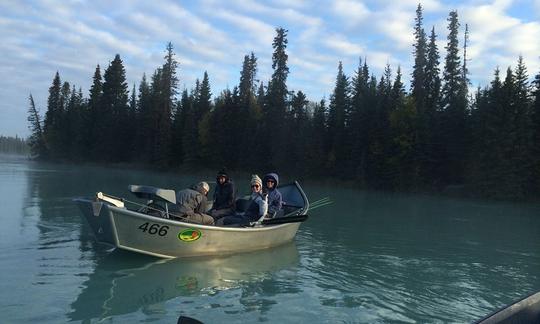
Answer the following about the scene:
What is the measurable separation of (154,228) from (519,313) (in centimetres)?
710

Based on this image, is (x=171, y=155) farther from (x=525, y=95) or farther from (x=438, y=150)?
(x=525, y=95)

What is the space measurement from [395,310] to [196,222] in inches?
183

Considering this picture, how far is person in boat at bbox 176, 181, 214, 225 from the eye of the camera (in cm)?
1084

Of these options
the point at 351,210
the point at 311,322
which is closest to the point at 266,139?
the point at 351,210

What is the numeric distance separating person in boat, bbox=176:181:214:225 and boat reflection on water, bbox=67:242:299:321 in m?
0.86

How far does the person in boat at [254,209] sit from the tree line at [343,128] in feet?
105

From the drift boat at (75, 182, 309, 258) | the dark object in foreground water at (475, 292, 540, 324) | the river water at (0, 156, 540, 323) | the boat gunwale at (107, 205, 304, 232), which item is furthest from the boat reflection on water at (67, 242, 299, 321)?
the dark object in foreground water at (475, 292, 540, 324)

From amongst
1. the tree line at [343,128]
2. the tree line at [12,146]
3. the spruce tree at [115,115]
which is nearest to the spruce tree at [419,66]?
the tree line at [343,128]

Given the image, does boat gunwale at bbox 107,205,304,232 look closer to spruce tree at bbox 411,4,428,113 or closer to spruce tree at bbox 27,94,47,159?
spruce tree at bbox 411,4,428,113

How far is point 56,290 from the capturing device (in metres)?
8.11

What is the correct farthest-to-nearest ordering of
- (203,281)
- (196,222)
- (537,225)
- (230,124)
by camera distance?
1. (230,124)
2. (537,225)
3. (196,222)
4. (203,281)

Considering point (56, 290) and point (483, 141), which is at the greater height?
point (483, 141)

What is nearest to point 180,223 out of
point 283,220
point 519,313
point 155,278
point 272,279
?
point 155,278

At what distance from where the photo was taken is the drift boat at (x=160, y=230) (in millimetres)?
9883
